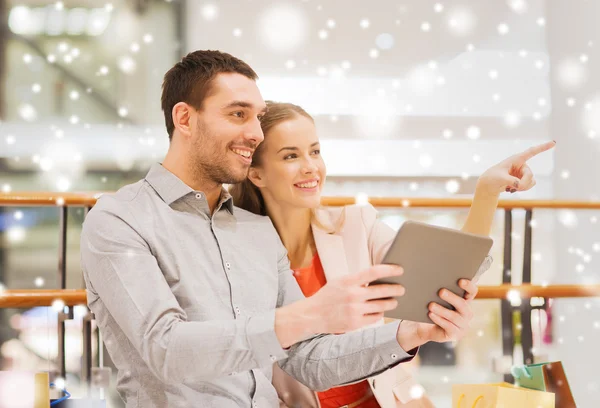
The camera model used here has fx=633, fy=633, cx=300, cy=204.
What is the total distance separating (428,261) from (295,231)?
61 centimetres

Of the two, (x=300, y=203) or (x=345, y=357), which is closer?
(x=345, y=357)

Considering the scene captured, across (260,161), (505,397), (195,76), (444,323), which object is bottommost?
(505,397)

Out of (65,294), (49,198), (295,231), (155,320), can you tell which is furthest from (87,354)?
(155,320)

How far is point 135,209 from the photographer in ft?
3.73

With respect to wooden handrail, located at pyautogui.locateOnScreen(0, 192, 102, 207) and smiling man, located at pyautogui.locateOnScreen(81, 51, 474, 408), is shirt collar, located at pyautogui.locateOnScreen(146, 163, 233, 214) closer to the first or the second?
smiling man, located at pyautogui.locateOnScreen(81, 51, 474, 408)

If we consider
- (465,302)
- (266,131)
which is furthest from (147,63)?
(465,302)

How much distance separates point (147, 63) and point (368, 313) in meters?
3.82

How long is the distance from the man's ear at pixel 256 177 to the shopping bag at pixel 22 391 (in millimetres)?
642

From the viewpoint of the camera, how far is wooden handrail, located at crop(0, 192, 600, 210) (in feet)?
5.80

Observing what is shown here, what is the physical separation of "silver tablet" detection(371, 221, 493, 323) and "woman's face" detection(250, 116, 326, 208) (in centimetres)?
53

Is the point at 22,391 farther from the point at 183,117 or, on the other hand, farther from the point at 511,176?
the point at 511,176

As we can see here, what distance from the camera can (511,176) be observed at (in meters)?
1.40

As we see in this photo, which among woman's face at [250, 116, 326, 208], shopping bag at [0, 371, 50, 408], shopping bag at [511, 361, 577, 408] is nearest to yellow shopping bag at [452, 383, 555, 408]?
shopping bag at [511, 361, 577, 408]

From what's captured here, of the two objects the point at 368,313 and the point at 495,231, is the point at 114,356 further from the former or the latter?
the point at 495,231
